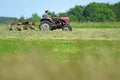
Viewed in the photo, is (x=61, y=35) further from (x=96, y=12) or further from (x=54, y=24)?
(x=96, y=12)

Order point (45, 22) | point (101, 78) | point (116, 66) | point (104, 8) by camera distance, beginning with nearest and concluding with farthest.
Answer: point (101, 78) → point (116, 66) → point (45, 22) → point (104, 8)

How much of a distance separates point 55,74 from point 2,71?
0.22 metres

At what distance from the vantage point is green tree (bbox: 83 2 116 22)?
102812 mm

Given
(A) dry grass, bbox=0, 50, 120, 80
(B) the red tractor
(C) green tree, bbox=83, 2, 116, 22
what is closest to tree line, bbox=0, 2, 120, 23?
(C) green tree, bbox=83, 2, 116, 22

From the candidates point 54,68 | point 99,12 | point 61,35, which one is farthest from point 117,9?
point 54,68

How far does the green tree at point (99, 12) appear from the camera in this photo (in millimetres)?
102812

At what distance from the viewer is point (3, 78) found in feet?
5.11

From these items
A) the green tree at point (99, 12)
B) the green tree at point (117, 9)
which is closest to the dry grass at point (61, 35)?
the green tree at point (99, 12)

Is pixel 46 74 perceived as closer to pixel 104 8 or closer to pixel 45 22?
pixel 45 22

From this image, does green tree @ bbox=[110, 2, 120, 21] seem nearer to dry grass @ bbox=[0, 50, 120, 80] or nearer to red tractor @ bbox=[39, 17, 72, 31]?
red tractor @ bbox=[39, 17, 72, 31]

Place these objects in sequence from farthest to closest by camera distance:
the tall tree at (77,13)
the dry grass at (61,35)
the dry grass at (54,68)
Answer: the tall tree at (77,13) → the dry grass at (61,35) → the dry grass at (54,68)

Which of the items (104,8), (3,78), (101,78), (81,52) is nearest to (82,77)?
(101,78)

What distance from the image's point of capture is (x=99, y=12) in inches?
4306

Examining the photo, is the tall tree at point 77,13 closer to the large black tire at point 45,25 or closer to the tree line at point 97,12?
the tree line at point 97,12
